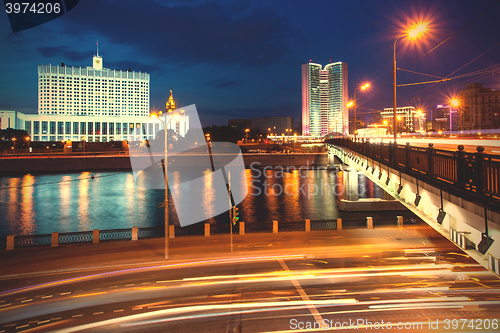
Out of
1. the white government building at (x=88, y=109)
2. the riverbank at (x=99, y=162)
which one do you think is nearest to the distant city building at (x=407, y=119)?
the riverbank at (x=99, y=162)

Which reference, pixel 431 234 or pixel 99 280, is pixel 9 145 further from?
pixel 431 234

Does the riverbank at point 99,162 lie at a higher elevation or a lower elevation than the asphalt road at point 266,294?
higher

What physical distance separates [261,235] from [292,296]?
8449mm

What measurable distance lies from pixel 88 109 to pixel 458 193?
180180 millimetres

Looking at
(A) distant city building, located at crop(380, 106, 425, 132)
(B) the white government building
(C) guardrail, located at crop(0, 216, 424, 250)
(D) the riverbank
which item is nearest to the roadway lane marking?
(C) guardrail, located at crop(0, 216, 424, 250)

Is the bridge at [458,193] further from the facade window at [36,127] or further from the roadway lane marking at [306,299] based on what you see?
the facade window at [36,127]

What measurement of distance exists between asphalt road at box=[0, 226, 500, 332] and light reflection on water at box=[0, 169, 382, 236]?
695 inches

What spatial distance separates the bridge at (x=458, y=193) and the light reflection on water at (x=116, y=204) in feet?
69.8

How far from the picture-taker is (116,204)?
4375 centimetres

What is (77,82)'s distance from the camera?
6250 inches

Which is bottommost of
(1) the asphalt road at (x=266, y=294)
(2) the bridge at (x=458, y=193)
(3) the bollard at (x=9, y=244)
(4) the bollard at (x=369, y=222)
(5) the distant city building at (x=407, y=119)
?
(1) the asphalt road at (x=266, y=294)

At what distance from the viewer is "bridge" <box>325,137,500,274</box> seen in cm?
616

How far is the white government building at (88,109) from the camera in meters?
126

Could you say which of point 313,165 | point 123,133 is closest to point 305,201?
point 313,165
